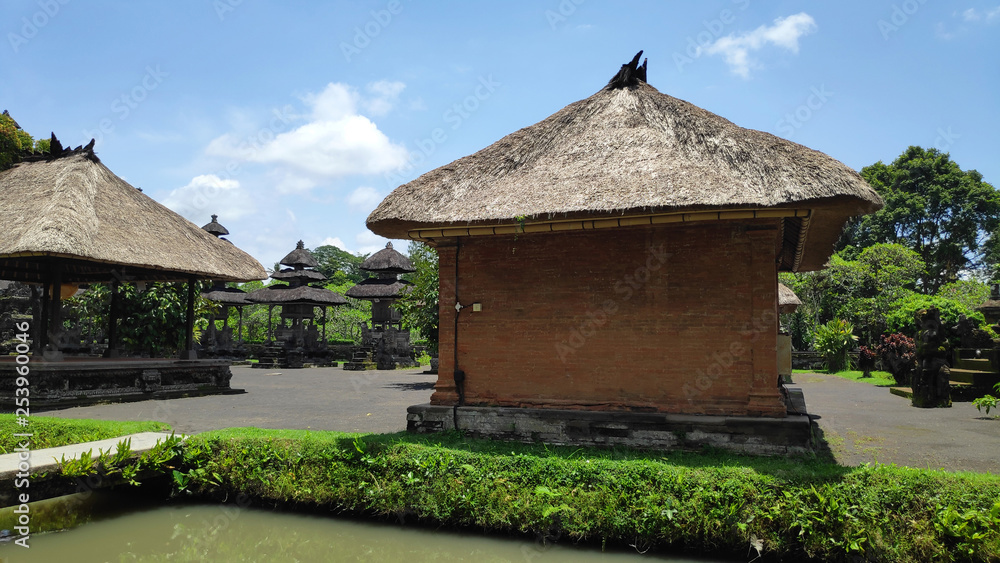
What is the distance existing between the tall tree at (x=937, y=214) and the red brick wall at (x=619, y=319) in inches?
1396

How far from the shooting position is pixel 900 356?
57.1 feet

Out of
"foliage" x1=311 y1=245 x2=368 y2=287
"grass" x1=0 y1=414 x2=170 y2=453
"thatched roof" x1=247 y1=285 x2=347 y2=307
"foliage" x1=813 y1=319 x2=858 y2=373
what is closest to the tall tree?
"foliage" x1=813 y1=319 x2=858 y2=373

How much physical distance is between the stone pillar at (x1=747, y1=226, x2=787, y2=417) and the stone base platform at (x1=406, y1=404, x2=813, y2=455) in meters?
0.22

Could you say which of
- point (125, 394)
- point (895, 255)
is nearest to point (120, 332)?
point (125, 394)

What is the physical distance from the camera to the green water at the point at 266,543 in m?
5.71

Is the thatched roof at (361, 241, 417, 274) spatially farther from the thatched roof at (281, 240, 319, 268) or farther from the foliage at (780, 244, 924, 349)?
the foliage at (780, 244, 924, 349)

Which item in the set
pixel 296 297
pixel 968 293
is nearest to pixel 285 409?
pixel 296 297

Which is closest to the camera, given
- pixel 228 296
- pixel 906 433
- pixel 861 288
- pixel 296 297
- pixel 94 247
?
pixel 906 433

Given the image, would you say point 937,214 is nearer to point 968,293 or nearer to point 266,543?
point 968,293

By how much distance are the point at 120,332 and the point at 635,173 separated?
1624cm

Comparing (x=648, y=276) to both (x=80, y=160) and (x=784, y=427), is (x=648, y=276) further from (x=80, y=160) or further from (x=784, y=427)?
(x=80, y=160)

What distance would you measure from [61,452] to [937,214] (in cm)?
4578

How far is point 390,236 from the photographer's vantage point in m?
9.28

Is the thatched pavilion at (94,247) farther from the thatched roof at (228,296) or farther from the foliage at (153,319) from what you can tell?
the thatched roof at (228,296)
